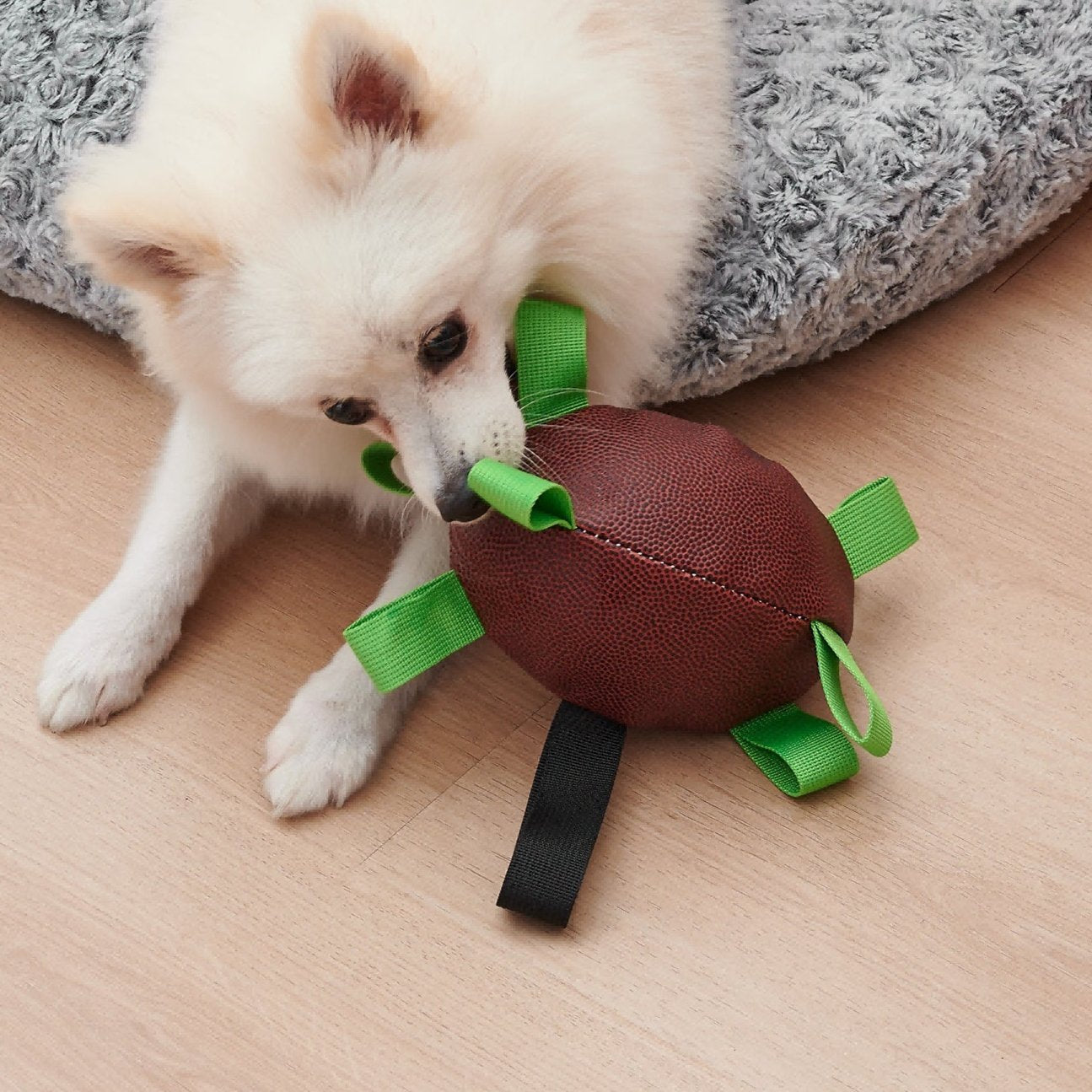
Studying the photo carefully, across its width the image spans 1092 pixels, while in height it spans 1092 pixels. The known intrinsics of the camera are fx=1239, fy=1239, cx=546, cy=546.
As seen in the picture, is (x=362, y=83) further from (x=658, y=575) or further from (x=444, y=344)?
(x=658, y=575)

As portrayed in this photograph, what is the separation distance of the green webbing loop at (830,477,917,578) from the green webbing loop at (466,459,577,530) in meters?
0.43

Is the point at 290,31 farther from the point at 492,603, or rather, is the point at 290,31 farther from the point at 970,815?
the point at 970,815

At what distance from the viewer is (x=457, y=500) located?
4.41 ft

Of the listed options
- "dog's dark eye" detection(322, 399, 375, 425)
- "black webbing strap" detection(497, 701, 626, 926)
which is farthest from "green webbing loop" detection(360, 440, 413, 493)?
"black webbing strap" detection(497, 701, 626, 926)

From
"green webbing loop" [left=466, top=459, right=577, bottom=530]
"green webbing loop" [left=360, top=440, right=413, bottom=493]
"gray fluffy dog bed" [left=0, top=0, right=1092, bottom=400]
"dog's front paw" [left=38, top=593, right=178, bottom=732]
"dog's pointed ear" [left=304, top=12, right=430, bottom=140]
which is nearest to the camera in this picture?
"dog's pointed ear" [left=304, top=12, right=430, bottom=140]

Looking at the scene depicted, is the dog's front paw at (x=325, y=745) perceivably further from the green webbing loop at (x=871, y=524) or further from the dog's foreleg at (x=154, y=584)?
the green webbing loop at (x=871, y=524)

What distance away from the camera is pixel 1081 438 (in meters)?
1.90

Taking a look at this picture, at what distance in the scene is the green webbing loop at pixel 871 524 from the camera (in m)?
1.60

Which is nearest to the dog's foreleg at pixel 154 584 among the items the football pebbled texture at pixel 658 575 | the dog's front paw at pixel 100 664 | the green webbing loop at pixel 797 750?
the dog's front paw at pixel 100 664

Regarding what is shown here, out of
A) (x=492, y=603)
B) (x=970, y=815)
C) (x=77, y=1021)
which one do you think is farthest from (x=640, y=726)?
(x=77, y=1021)

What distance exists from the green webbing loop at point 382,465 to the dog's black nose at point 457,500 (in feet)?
0.55

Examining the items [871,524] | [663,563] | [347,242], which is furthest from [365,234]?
[871,524]

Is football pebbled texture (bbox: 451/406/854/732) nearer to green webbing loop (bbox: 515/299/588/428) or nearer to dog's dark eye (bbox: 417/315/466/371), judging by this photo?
green webbing loop (bbox: 515/299/588/428)

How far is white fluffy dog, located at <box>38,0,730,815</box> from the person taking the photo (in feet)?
4.11
